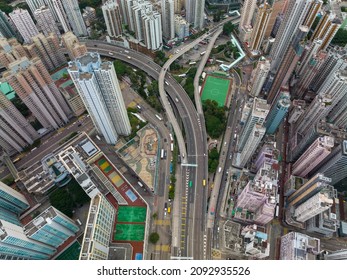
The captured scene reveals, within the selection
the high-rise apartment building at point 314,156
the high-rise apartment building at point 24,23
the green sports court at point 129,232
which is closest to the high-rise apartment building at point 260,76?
the high-rise apartment building at point 314,156

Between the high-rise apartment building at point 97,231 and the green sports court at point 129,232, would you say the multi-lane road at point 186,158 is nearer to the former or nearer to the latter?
the green sports court at point 129,232

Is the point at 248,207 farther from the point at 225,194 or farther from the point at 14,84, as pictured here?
the point at 14,84

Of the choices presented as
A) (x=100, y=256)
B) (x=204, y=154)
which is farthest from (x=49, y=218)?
(x=204, y=154)

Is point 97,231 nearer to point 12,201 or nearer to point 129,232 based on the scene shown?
point 129,232

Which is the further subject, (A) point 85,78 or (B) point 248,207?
(B) point 248,207

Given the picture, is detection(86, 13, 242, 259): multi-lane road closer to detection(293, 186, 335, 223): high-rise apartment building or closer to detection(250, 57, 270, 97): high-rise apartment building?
detection(250, 57, 270, 97): high-rise apartment building

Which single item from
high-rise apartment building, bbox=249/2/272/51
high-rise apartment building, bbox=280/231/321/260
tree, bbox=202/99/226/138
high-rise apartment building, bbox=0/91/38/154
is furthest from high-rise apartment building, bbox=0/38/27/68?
high-rise apartment building, bbox=280/231/321/260
